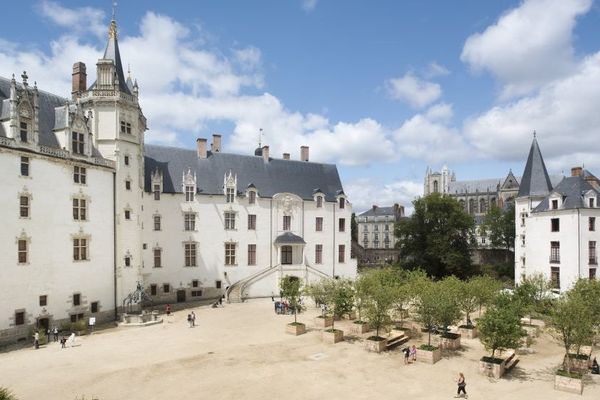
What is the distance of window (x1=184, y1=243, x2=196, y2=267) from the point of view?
41531mm

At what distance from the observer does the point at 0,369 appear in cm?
2089

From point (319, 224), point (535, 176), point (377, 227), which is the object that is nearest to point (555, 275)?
point (535, 176)

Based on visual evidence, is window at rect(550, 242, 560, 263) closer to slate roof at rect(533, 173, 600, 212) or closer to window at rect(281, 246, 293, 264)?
slate roof at rect(533, 173, 600, 212)

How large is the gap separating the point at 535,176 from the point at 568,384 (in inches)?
1290

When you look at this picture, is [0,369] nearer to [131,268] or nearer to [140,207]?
[131,268]

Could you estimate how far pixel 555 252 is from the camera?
41.3 meters

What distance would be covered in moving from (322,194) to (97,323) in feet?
86.4

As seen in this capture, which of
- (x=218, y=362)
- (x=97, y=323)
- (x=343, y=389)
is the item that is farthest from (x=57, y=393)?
(x=97, y=323)

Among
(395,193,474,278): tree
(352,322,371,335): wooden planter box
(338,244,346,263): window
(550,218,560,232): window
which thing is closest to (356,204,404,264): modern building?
(395,193,474,278): tree

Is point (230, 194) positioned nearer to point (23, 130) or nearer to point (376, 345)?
point (23, 130)

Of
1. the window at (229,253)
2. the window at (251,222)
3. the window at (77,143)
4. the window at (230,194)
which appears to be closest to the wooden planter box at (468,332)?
the window at (251,222)

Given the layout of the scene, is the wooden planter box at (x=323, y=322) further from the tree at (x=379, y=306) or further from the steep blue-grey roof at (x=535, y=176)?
the steep blue-grey roof at (x=535, y=176)

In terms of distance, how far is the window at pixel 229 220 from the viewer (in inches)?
1716

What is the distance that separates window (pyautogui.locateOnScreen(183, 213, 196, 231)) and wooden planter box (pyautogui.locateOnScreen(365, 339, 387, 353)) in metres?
23.0
